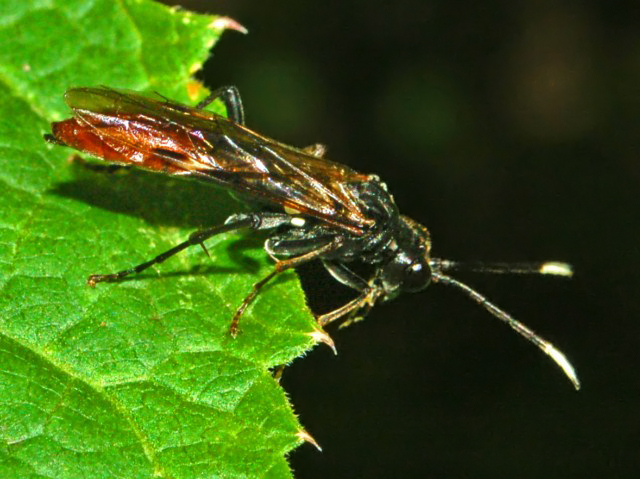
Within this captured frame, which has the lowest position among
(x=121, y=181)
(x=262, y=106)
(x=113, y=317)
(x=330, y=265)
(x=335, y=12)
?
(x=113, y=317)

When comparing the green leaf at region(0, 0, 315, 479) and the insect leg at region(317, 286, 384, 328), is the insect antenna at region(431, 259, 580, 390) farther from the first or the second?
the green leaf at region(0, 0, 315, 479)

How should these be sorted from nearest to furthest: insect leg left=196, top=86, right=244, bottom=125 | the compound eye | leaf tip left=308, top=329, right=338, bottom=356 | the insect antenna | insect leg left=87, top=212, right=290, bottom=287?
1. leaf tip left=308, top=329, right=338, bottom=356
2. insect leg left=87, top=212, right=290, bottom=287
3. the insect antenna
4. the compound eye
5. insect leg left=196, top=86, right=244, bottom=125

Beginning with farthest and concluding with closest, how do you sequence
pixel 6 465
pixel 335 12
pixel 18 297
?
pixel 335 12 < pixel 18 297 < pixel 6 465

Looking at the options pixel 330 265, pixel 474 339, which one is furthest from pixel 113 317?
pixel 474 339

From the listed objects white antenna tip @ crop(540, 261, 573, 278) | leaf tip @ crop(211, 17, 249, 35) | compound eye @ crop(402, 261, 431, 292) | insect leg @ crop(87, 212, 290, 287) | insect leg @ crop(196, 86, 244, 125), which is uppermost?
leaf tip @ crop(211, 17, 249, 35)

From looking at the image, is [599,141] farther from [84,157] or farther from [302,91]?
[84,157]

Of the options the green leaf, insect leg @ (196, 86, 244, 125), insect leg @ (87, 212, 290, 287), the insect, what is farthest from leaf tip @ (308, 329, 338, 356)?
insect leg @ (196, 86, 244, 125)

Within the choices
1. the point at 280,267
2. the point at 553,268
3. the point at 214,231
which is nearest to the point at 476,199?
the point at 553,268
